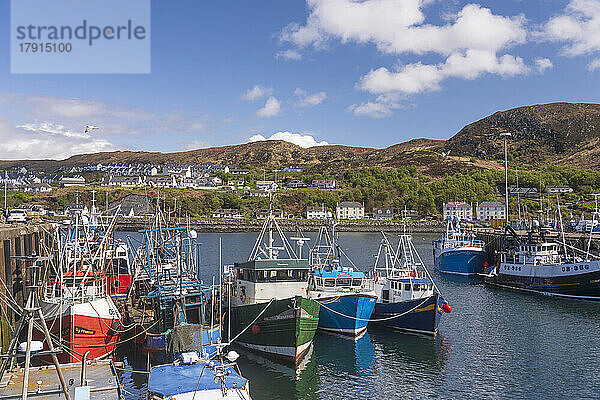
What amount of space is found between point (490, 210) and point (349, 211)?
136 feet

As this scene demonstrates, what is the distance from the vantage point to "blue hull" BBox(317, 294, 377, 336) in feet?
92.4

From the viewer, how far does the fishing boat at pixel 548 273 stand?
39.2 m

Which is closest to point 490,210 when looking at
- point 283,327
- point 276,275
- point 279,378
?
point 276,275

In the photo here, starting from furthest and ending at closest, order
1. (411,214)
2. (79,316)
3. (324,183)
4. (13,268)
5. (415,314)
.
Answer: (324,183), (411,214), (415,314), (13,268), (79,316)

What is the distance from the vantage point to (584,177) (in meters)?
160

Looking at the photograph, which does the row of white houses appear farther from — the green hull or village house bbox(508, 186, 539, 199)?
the green hull

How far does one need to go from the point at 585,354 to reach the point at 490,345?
466 centimetres

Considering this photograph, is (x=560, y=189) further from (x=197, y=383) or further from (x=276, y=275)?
(x=197, y=383)

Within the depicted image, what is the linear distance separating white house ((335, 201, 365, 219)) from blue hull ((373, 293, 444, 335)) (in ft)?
412

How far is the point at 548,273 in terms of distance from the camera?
138 ft

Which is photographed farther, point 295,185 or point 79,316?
point 295,185

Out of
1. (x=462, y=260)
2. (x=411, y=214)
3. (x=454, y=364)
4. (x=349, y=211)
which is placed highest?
(x=349, y=211)

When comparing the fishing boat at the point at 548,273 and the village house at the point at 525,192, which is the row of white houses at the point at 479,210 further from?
the fishing boat at the point at 548,273

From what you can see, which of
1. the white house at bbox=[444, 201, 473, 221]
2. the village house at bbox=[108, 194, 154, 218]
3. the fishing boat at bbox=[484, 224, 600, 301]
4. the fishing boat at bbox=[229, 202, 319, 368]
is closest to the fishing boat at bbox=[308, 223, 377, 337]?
the fishing boat at bbox=[229, 202, 319, 368]
